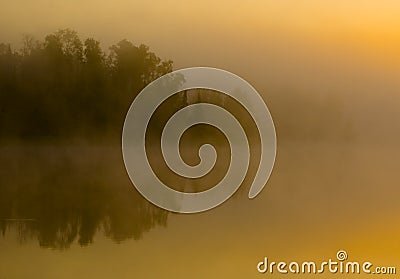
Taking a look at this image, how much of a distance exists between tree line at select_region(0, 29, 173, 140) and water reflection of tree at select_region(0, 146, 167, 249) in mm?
69

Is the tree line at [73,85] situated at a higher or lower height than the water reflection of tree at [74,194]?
higher

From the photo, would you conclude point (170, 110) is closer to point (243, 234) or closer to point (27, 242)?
point (243, 234)

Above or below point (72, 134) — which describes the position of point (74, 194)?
below

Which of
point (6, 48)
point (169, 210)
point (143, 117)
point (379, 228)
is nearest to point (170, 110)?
point (143, 117)

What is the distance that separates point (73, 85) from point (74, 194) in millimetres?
350

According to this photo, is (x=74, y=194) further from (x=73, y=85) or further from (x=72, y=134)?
(x=73, y=85)

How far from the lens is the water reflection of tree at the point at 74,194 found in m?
Result: 1.38

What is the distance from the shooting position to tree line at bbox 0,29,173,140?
138 cm

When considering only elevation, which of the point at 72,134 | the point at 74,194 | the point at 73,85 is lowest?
the point at 74,194

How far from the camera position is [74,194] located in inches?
54.4

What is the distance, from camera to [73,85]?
1.38 m

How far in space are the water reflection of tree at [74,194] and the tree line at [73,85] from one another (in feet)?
0.23

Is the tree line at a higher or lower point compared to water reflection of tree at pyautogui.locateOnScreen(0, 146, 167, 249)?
higher

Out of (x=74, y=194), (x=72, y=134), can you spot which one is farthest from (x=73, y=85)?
(x=74, y=194)
